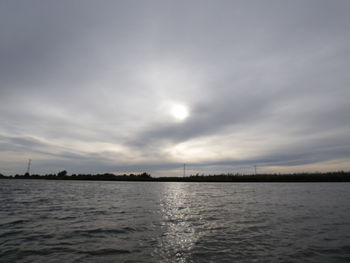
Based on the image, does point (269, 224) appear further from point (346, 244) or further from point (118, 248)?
point (118, 248)

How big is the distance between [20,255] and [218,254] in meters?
7.26

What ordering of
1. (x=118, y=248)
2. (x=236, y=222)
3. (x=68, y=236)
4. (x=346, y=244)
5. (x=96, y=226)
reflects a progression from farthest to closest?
1. (x=236, y=222)
2. (x=96, y=226)
3. (x=68, y=236)
4. (x=346, y=244)
5. (x=118, y=248)

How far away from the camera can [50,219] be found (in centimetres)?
1408

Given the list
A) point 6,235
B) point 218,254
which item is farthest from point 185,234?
point 6,235

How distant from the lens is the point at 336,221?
1355 cm

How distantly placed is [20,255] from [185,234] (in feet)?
22.7

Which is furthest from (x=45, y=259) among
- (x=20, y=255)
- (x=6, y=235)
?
(x=6, y=235)

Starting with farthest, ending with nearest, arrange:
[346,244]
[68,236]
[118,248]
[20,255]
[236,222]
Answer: [236,222], [68,236], [346,244], [118,248], [20,255]

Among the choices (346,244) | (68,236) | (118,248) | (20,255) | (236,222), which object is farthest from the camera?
(236,222)

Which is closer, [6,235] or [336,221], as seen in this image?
[6,235]

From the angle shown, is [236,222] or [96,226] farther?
[236,222]

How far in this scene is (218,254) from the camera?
25.3ft

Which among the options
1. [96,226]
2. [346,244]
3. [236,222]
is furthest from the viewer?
[236,222]

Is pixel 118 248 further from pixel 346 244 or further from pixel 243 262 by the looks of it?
pixel 346 244
